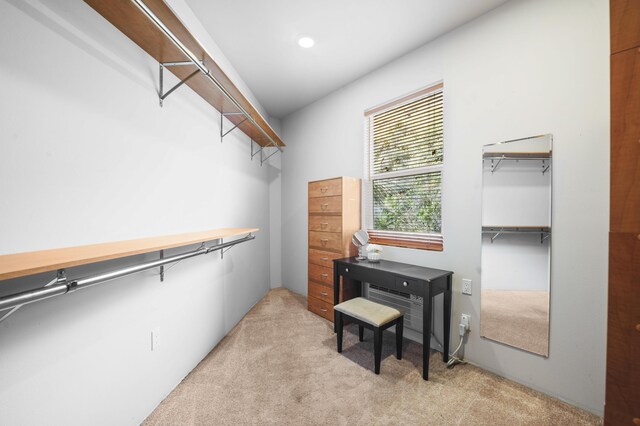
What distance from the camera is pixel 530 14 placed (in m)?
1.78

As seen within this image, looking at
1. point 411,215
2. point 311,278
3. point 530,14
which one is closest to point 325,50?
point 530,14

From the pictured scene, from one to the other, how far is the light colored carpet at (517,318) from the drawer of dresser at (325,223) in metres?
1.44

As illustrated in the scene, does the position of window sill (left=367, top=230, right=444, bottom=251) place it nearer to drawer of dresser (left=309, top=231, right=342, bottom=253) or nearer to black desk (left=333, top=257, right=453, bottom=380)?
black desk (left=333, top=257, right=453, bottom=380)

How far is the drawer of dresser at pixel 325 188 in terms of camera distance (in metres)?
2.77

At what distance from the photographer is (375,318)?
6.40ft

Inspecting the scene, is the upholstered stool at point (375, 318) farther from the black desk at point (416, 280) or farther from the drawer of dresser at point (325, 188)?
the drawer of dresser at point (325, 188)

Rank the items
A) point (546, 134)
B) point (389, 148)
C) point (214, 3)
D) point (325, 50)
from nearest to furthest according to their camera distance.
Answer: point (546, 134) → point (214, 3) → point (325, 50) → point (389, 148)

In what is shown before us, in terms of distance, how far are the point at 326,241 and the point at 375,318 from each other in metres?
1.13

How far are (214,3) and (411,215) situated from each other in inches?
97.0

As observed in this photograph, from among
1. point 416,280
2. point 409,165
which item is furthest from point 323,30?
point 416,280

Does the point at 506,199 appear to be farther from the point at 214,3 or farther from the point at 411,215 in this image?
the point at 214,3

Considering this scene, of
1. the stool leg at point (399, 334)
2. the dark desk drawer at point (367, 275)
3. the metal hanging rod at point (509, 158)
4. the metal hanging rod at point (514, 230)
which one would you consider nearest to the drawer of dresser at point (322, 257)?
the dark desk drawer at point (367, 275)

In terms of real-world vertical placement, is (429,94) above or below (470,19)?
below

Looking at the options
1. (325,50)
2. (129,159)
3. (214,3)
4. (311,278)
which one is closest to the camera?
(129,159)
